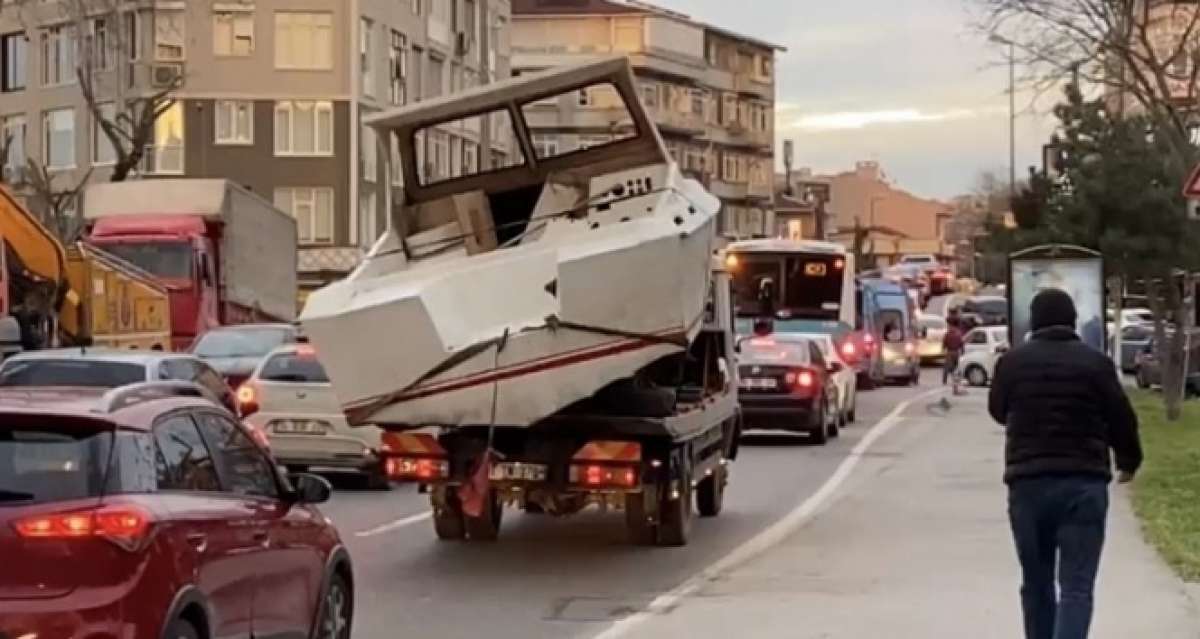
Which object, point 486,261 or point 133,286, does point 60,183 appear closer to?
point 133,286

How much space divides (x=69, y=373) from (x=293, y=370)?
4.87 m

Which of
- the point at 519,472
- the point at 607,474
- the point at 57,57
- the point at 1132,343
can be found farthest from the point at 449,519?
the point at 57,57

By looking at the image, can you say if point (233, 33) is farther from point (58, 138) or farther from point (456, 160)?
point (456, 160)

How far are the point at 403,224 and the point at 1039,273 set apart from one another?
64.9 feet

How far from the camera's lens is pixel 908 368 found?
61594 millimetres

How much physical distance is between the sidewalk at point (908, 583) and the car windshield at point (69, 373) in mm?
5592

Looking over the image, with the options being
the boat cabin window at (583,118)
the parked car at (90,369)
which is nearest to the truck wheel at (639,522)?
the boat cabin window at (583,118)

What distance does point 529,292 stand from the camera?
16047mm

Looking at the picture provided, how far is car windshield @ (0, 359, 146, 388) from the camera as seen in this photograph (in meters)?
18.2

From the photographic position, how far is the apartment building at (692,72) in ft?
364

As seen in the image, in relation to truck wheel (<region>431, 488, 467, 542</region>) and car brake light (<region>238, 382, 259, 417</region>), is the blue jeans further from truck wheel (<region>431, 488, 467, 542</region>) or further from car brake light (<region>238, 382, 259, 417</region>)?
car brake light (<region>238, 382, 259, 417</region>)

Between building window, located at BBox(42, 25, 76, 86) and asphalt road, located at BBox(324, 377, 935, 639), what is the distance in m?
55.7

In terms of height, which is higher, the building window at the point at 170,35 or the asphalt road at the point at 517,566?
the building window at the point at 170,35

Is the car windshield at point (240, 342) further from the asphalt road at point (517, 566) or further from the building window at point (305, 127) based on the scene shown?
the building window at point (305, 127)
